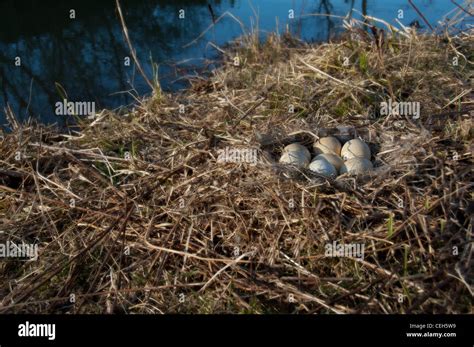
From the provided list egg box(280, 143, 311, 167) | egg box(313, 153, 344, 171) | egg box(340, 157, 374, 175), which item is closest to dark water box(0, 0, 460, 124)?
egg box(280, 143, 311, 167)

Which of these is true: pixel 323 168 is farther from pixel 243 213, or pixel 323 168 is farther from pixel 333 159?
pixel 243 213

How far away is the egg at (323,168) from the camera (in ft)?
8.86

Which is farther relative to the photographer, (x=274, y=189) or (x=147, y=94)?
(x=147, y=94)

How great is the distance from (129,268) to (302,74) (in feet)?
6.05

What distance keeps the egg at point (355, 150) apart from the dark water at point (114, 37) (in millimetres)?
1731

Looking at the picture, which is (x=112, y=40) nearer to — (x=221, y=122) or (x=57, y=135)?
(x=57, y=135)

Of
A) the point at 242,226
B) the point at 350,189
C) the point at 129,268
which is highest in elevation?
the point at 350,189

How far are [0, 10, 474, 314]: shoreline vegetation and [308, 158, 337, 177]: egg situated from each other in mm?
71

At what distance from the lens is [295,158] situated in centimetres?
277

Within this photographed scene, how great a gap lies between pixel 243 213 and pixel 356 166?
22.6 inches

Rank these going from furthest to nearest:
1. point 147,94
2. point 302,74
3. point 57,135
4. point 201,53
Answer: point 201,53 < point 147,94 < point 302,74 < point 57,135

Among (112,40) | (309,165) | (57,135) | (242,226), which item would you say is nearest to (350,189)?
(309,165)

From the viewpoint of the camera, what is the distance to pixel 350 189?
8.51 feet

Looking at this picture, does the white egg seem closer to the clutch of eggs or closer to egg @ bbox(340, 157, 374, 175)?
the clutch of eggs
